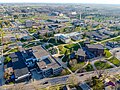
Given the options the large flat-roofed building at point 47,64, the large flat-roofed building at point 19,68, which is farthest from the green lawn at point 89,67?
the large flat-roofed building at point 19,68

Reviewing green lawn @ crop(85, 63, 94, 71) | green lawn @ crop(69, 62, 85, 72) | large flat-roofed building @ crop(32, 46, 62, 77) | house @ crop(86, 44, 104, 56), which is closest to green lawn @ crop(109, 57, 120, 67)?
house @ crop(86, 44, 104, 56)

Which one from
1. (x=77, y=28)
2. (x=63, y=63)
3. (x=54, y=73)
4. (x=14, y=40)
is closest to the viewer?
(x=54, y=73)

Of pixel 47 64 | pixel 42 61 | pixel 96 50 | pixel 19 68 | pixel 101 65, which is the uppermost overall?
pixel 96 50

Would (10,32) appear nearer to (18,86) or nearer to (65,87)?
(18,86)

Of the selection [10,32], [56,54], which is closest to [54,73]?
[56,54]

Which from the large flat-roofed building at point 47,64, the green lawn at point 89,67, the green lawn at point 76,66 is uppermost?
the large flat-roofed building at point 47,64

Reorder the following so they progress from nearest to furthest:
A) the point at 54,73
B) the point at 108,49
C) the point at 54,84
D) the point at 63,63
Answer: the point at 54,84, the point at 54,73, the point at 63,63, the point at 108,49

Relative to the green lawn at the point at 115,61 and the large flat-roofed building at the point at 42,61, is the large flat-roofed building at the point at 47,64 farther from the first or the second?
the green lawn at the point at 115,61

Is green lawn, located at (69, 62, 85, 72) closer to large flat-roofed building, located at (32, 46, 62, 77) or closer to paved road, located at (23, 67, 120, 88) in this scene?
paved road, located at (23, 67, 120, 88)

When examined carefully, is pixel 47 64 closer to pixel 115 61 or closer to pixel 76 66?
pixel 76 66

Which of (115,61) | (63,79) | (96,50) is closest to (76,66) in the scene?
(63,79)

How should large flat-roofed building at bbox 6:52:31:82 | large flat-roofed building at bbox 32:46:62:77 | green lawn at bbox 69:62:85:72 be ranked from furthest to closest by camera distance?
green lawn at bbox 69:62:85:72 → large flat-roofed building at bbox 32:46:62:77 → large flat-roofed building at bbox 6:52:31:82
